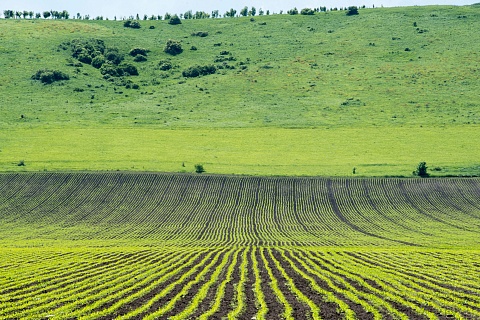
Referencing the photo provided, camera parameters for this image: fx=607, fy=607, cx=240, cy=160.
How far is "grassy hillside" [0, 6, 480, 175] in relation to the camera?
287 feet

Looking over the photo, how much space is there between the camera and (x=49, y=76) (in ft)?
423

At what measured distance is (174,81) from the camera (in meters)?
134

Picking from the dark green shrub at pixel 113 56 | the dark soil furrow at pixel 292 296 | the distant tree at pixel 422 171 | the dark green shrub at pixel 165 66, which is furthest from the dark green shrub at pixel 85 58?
the dark soil furrow at pixel 292 296

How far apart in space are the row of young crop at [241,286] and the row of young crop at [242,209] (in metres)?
13.0

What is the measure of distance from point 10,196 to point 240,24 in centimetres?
11372

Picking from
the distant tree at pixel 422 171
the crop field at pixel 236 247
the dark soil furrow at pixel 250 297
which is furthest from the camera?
the distant tree at pixel 422 171

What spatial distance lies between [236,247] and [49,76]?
99.1 metres

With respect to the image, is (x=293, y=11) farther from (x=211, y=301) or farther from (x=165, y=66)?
(x=211, y=301)

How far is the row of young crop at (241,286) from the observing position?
62.9 ft

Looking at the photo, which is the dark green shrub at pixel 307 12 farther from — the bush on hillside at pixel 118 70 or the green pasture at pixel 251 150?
the green pasture at pixel 251 150

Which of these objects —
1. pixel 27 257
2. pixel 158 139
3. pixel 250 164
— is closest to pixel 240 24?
pixel 158 139

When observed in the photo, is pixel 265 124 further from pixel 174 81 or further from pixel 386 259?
pixel 386 259

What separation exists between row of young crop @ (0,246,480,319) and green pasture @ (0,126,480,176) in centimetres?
4616

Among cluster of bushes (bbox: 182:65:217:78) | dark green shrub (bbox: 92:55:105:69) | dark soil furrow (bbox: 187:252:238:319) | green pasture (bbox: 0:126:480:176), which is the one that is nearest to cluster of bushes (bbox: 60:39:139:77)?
dark green shrub (bbox: 92:55:105:69)
